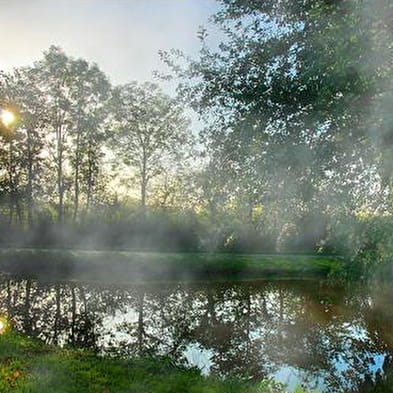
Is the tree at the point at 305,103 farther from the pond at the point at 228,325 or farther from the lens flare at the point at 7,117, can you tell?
the lens flare at the point at 7,117

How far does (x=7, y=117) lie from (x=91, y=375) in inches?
2517

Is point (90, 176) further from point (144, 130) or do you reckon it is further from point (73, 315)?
point (73, 315)

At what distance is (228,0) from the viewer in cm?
1519

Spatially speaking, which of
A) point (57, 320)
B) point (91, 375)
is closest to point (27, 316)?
point (57, 320)

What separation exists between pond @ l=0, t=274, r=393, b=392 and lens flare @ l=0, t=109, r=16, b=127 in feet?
124

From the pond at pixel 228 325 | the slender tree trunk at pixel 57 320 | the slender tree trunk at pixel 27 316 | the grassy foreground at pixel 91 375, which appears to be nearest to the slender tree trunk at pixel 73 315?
the pond at pixel 228 325

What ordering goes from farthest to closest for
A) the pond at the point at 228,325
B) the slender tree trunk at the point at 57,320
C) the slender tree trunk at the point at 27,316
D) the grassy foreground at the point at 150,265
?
the grassy foreground at the point at 150,265
the slender tree trunk at the point at 27,316
the slender tree trunk at the point at 57,320
the pond at the point at 228,325

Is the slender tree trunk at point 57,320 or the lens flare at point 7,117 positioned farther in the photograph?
the lens flare at point 7,117

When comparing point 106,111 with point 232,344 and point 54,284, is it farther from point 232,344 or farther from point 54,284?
point 232,344

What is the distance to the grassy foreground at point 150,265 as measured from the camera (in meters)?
45.8

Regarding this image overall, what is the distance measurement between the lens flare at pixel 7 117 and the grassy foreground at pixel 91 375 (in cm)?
5942

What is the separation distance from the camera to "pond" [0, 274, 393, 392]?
19.3 m

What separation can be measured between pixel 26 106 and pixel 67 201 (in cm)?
2762

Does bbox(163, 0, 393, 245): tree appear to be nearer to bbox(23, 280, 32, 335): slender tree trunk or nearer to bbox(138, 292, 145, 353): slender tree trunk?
bbox(138, 292, 145, 353): slender tree trunk
